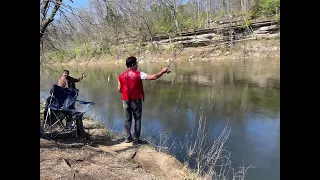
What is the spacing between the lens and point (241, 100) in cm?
1305

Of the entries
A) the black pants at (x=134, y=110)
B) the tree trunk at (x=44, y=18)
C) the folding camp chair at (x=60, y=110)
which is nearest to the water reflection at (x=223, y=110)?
the black pants at (x=134, y=110)

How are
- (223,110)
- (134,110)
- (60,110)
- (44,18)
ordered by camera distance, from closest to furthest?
1. (134,110)
2. (60,110)
3. (44,18)
4. (223,110)

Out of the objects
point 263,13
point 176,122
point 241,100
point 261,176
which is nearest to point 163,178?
point 261,176

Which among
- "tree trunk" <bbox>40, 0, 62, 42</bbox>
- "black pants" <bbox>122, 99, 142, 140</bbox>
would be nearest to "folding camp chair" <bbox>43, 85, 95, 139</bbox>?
"black pants" <bbox>122, 99, 142, 140</bbox>

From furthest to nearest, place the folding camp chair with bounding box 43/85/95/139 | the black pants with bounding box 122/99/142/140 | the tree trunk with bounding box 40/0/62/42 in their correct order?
the tree trunk with bounding box 40/0/62/42 < the folding camp chair with bounding box 43/85/95/139 < the black pants with bounding box 122/99/142/140

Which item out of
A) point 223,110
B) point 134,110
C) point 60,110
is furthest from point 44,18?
point 223,110

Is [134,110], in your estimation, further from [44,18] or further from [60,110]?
[44,18]

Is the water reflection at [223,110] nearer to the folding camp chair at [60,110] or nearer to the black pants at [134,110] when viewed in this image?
the black pants at [134,110]

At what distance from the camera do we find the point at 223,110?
11352 millimetres

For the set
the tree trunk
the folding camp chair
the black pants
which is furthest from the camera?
the tree trunk

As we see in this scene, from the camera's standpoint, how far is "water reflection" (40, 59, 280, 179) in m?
7.16

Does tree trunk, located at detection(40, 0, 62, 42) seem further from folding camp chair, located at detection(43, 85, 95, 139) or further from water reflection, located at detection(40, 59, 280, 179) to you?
water reflection, located at detection(40, 59, 280, 179)
